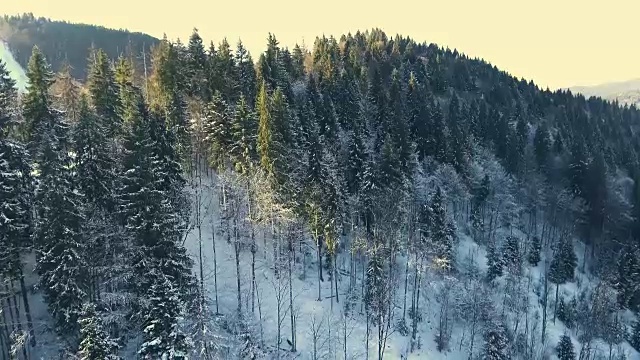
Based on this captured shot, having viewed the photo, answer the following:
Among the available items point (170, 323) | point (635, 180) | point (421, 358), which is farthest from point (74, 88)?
point (635, 180)

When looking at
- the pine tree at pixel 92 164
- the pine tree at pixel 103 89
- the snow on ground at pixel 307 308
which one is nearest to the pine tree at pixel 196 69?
the pine tree at pixel 103 89

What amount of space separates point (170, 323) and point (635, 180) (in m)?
84.9

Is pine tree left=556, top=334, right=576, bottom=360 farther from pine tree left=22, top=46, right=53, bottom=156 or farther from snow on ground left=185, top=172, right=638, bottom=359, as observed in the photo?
pine tree left=22, top=46, right=53, bottom=156

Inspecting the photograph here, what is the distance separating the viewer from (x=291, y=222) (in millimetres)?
50562

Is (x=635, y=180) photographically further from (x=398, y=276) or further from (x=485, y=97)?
(x=398, y=276)

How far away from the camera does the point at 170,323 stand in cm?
3547

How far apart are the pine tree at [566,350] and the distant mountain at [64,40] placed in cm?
14505

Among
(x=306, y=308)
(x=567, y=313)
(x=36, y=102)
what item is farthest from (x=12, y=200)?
(x=567, y=313)

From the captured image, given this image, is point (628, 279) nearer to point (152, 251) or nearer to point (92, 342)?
point (152, 251)

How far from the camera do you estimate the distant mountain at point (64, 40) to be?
164 metres

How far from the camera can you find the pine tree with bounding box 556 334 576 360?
57094 millimetres

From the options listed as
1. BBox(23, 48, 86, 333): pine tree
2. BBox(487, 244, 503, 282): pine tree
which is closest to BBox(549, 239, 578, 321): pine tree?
BBox(487, 244, 503, 282): pine tree

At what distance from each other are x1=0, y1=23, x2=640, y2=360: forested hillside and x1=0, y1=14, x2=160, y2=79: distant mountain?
→ 106 meters

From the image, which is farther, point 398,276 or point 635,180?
point 635,180
